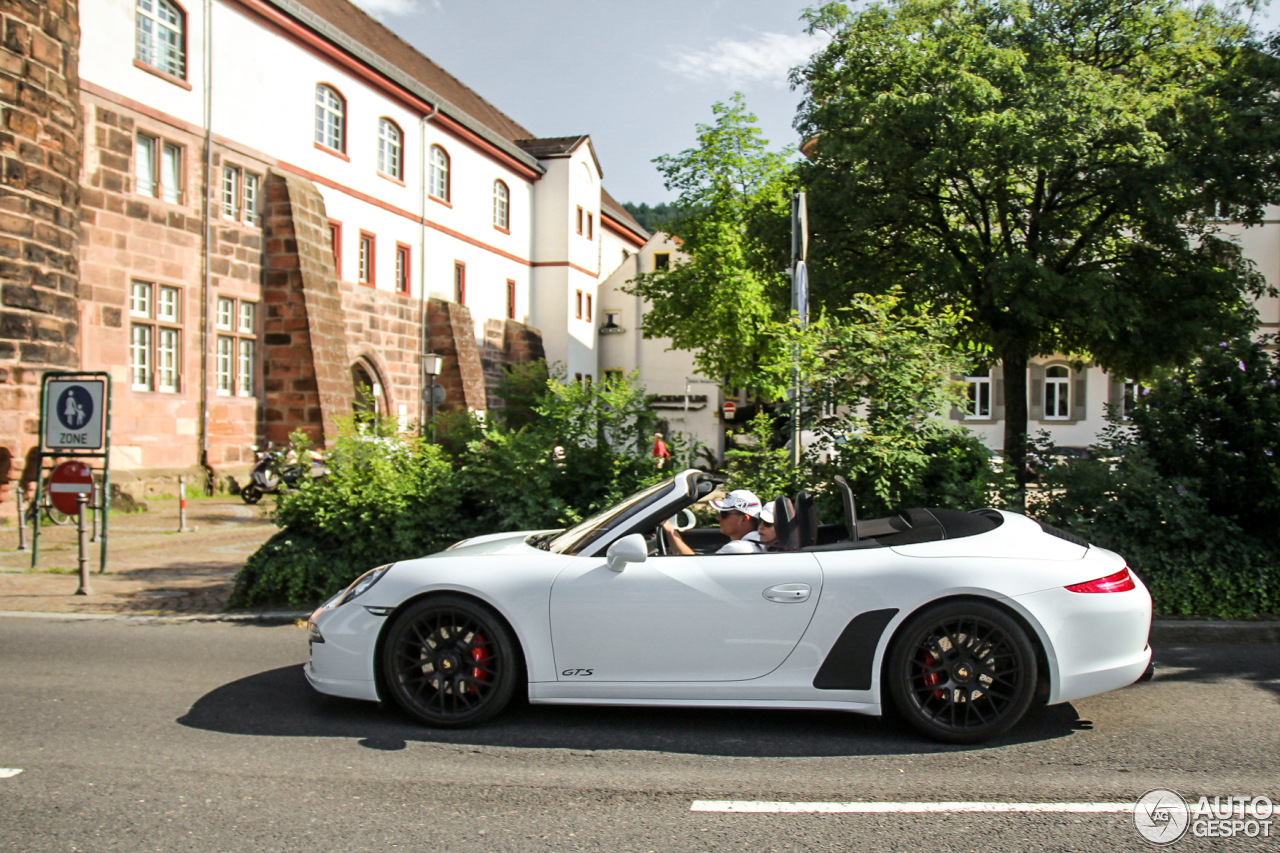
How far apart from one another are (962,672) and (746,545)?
1.22 m

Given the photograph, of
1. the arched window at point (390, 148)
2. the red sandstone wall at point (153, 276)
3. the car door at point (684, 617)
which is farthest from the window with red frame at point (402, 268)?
the car door at point (684, 617)

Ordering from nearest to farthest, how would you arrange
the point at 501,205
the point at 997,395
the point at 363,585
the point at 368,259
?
1. the point at 363,585
2. the point at 368,259
3. the point at 501,205
4. the point at 997,395

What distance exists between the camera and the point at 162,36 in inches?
786

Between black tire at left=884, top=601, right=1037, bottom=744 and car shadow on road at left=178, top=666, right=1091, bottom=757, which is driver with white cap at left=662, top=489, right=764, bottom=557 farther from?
black tire at left=884, top=601, right=1037, bottom=744

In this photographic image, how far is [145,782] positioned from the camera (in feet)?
13.6

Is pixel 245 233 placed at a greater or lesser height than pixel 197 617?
greater

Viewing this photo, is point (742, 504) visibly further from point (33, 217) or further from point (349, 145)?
point (349, 145)

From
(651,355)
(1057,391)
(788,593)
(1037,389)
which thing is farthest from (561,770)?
(651,355)

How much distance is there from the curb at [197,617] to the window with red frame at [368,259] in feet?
69.0

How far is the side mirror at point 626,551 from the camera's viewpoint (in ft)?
15.4

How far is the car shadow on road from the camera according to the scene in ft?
15.3

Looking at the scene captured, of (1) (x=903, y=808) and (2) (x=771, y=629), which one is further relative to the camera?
(2) (x=771, y=629)

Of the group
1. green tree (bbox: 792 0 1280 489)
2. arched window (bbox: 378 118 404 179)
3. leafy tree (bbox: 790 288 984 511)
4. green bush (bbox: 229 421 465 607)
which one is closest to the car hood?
green bush (bbox: 229 421 465 607)

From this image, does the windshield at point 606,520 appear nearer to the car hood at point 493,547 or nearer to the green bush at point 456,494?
the car hood at point 493,547
